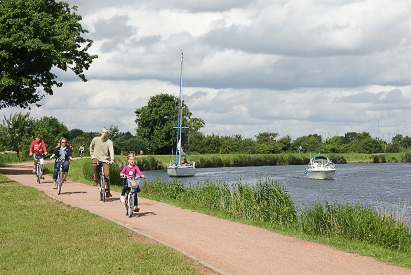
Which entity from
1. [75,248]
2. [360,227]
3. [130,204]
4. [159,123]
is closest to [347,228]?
[360,227]

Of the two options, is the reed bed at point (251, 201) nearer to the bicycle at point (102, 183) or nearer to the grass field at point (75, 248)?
the bicycle at point (102, 183)

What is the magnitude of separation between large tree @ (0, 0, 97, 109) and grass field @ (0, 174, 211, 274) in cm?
1550

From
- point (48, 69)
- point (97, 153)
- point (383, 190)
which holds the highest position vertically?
point (48, 69)

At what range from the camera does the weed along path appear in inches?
306

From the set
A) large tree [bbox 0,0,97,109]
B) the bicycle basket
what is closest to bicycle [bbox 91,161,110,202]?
the bicycle basket

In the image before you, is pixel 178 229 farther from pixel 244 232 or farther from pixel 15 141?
pixel 15 141

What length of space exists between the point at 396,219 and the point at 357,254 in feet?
15.2

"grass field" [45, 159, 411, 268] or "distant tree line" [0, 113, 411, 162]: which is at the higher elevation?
"distant tree line" [0, 113, 411, 162]

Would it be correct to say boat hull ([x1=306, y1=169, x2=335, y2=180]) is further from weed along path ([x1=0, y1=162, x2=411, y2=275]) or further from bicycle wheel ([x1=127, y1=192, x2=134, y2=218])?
bicycle wheel ([x1=127, y1=192, x2=134, y2=218])

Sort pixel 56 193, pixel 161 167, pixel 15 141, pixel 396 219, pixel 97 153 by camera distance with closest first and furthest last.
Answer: pixel 396 219, pixel 97 153, pixel 56 193, pixel 15 141, pixel 161 167

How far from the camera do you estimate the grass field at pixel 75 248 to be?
746 cm

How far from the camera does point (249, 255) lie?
8.54 metres

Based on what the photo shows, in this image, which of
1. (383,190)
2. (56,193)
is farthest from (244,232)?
(383,190)

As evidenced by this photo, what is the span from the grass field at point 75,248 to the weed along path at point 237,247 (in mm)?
471
